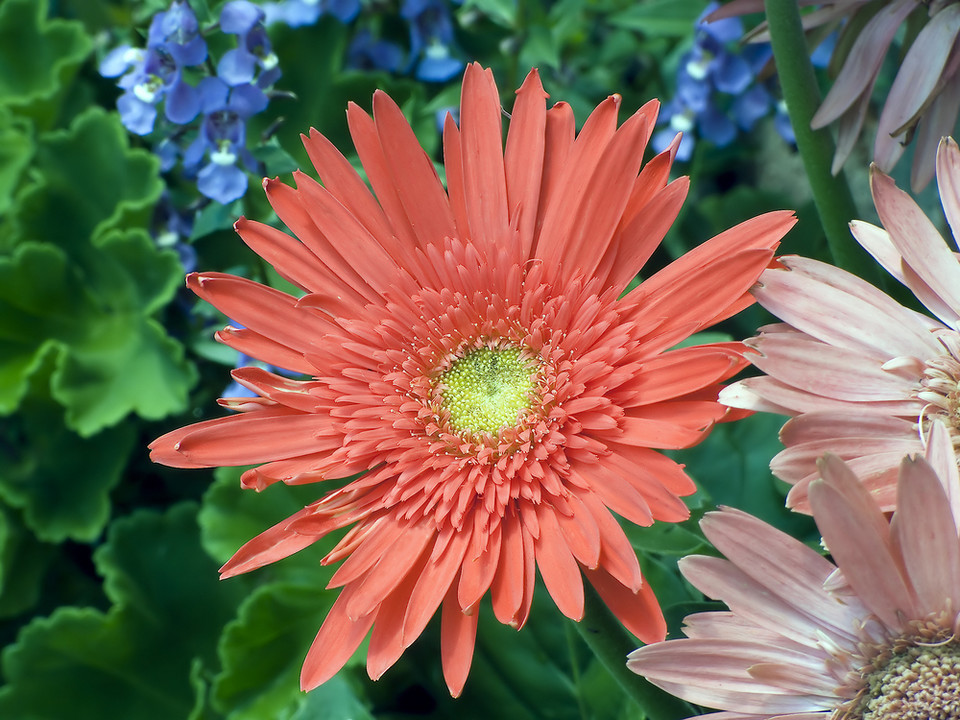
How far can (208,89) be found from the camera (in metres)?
0.85

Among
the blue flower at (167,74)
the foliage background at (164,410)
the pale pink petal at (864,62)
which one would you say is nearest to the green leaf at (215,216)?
the foliage background at (164,410)

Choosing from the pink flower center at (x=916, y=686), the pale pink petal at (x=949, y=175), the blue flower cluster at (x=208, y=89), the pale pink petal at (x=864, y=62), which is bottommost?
the pink flower center at (x=916, y=686)

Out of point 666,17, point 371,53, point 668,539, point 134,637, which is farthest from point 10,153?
point 668,539

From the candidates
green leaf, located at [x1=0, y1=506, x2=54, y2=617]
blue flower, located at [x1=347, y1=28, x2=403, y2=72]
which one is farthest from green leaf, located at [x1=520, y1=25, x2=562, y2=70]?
green leaf, located at [x1=0, y1=506, x2=54, y2=617]

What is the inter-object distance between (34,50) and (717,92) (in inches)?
32.6

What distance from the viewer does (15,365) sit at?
1051 millimetres

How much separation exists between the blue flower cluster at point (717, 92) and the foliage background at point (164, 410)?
52mm

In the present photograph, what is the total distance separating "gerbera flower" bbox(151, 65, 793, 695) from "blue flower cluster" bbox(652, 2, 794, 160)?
1.46 ft

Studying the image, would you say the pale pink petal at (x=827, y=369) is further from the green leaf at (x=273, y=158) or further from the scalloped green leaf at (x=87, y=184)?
the scalloped green leaf at (x=87, y=184)

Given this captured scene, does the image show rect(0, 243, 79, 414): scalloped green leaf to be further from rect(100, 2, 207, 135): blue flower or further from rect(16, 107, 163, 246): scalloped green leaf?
rect(100, 2, 207, 135): blue flower

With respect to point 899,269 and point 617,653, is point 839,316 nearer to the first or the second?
point 899,269

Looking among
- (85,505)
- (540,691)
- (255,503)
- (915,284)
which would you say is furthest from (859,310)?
(85,505)

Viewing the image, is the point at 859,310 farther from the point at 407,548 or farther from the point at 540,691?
the point at 540,691

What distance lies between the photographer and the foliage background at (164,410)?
0.90m
